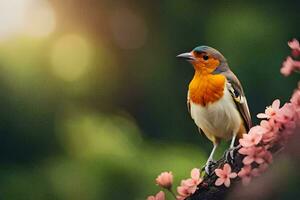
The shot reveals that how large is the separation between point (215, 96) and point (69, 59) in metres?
5.47

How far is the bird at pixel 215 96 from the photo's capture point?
283 centimetres

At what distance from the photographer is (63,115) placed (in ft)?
25.7

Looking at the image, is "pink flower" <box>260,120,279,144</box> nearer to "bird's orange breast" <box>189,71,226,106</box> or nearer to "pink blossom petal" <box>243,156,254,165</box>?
"pink blossom petal" <box>243,156,254,165</box>

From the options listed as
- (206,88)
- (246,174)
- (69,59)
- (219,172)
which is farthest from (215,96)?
(69,59)

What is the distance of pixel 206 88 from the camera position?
284cm

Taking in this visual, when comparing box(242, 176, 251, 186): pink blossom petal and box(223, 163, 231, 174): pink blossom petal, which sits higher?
box(223, 163, 231, 174): pink blossom petal

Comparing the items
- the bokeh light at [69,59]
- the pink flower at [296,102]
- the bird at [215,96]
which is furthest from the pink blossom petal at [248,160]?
the bokeh light at [69,59]

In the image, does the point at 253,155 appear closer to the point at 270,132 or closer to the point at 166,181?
the point at 270,132

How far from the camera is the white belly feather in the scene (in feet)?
9.34

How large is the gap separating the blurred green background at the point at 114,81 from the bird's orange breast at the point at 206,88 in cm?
354

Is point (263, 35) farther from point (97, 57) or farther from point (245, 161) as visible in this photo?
point (245, 161)

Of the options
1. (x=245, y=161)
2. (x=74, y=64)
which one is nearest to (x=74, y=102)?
(x=74, y=64)

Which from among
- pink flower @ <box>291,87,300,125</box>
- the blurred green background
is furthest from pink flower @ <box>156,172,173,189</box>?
the blurred green background

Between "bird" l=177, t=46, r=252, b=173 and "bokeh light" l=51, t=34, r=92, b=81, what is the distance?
17.3ft
